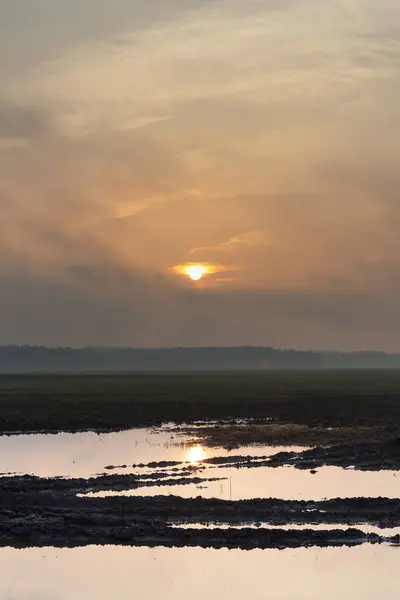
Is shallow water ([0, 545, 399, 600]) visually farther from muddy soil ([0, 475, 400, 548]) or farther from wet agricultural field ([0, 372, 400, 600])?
muddy soil ([0, 475, 400, 548])

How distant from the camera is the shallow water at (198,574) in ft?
51.5

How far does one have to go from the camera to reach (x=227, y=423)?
5544 cm

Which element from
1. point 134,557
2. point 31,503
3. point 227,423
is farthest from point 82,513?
point 227,423

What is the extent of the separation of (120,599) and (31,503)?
30.9ft

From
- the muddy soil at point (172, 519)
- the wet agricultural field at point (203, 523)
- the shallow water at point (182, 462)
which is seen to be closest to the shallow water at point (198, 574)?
the wet agricultural field at point (203, 523)

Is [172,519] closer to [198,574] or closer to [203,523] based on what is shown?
[203,523]

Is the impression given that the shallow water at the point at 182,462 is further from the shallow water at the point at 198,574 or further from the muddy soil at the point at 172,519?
the shallow water at the point at 198,574

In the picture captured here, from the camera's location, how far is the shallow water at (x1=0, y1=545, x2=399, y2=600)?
1570 centimetres

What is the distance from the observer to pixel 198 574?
16.8 metres

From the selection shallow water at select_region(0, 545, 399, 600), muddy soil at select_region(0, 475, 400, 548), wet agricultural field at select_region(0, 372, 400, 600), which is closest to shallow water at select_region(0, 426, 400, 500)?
wet agricultural field at select_region(0, 372, 400, 600)

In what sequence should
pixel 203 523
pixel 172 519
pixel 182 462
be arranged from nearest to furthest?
pixel 203 523, pixel 172 519, pixel 182 462

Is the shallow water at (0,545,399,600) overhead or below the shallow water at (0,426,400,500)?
below

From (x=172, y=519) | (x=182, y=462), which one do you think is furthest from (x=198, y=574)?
(x=182, y=462)

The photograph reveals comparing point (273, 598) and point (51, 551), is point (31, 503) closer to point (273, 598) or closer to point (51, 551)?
point (51, 551)
